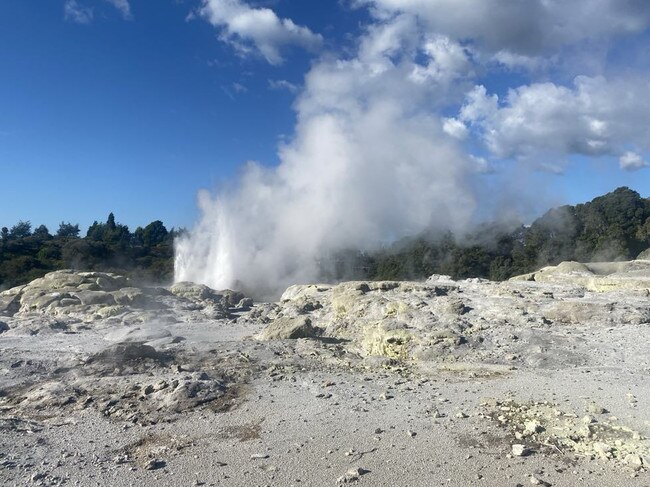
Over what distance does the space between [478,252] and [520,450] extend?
33.6m

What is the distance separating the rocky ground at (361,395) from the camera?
20.4 ft

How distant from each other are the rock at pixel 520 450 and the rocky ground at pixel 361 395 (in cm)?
2

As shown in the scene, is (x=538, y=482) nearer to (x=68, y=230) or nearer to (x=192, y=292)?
(x=192, y=292)

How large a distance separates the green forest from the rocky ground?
2063cm

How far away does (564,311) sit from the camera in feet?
43.1

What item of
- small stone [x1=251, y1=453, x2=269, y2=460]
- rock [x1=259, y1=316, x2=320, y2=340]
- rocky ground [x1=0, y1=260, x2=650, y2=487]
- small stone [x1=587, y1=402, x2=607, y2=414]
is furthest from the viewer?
rock [x1=259, y1=316, x2=320, y2=340]

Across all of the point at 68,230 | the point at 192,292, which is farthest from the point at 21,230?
the point at 192,292

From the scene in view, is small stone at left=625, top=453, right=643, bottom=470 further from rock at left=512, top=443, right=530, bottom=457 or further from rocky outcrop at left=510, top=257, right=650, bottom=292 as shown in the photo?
rocky outcrop at left=510, top=257, right=650, bottom=292

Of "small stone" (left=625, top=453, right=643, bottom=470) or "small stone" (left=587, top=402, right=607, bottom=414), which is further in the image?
"small stone" (left=587, top=402, right=607, bottom=414)

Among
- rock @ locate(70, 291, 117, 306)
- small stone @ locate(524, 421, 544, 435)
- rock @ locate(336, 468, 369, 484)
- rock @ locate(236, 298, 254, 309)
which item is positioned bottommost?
rock @ locate(336, 468, 369, 484)

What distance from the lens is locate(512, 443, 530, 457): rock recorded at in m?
6.29

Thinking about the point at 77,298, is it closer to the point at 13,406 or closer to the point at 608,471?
the point at 13,406

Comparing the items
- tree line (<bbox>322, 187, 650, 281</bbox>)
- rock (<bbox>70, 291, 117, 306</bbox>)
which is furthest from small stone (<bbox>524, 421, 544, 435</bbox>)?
tree line (<bbox>322, 187, 650, 281</bbox>)

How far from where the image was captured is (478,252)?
38.7 meters
